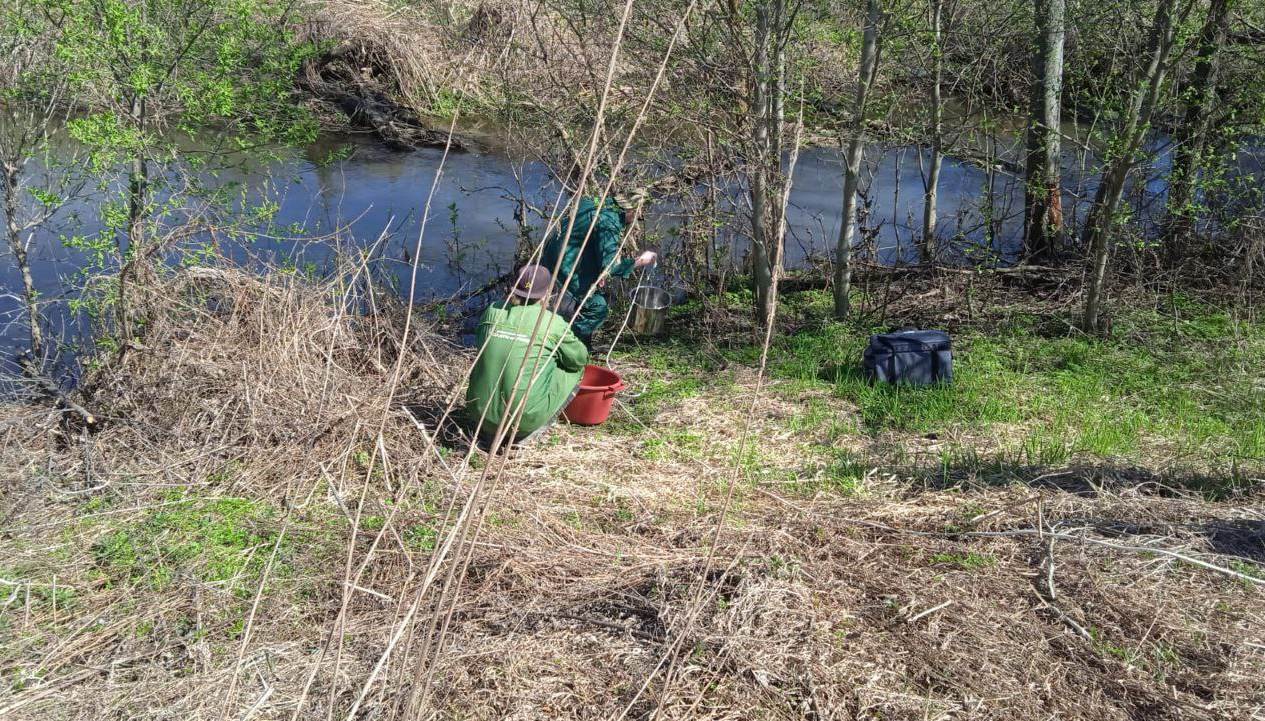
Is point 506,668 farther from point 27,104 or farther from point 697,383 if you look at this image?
point 27,104

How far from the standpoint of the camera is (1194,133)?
24.1 feet

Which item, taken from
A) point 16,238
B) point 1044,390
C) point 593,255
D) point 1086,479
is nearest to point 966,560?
point 1086,479

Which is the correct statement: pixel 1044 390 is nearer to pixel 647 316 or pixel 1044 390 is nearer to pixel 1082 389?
pixel 1082 389

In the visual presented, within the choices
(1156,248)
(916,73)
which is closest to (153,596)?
(916,73)

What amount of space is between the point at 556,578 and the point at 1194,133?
614 centimetres

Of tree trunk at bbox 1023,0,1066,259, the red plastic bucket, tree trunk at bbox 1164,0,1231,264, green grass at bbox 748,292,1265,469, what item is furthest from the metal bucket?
tree trunk at bbox 1164,0,1231,264

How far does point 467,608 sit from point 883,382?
Answer: 3669 mm

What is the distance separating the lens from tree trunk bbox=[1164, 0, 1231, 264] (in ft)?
22.9

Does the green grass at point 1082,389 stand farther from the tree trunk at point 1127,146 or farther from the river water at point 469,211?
the river water at point 469,211

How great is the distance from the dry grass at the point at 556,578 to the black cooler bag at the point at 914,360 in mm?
1097

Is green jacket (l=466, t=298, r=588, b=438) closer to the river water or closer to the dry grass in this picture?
the dry grass

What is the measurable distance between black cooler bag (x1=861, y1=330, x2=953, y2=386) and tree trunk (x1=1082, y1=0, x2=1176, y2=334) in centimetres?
154

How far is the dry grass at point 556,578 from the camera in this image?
3129mm

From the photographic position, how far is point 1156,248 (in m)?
8.34
